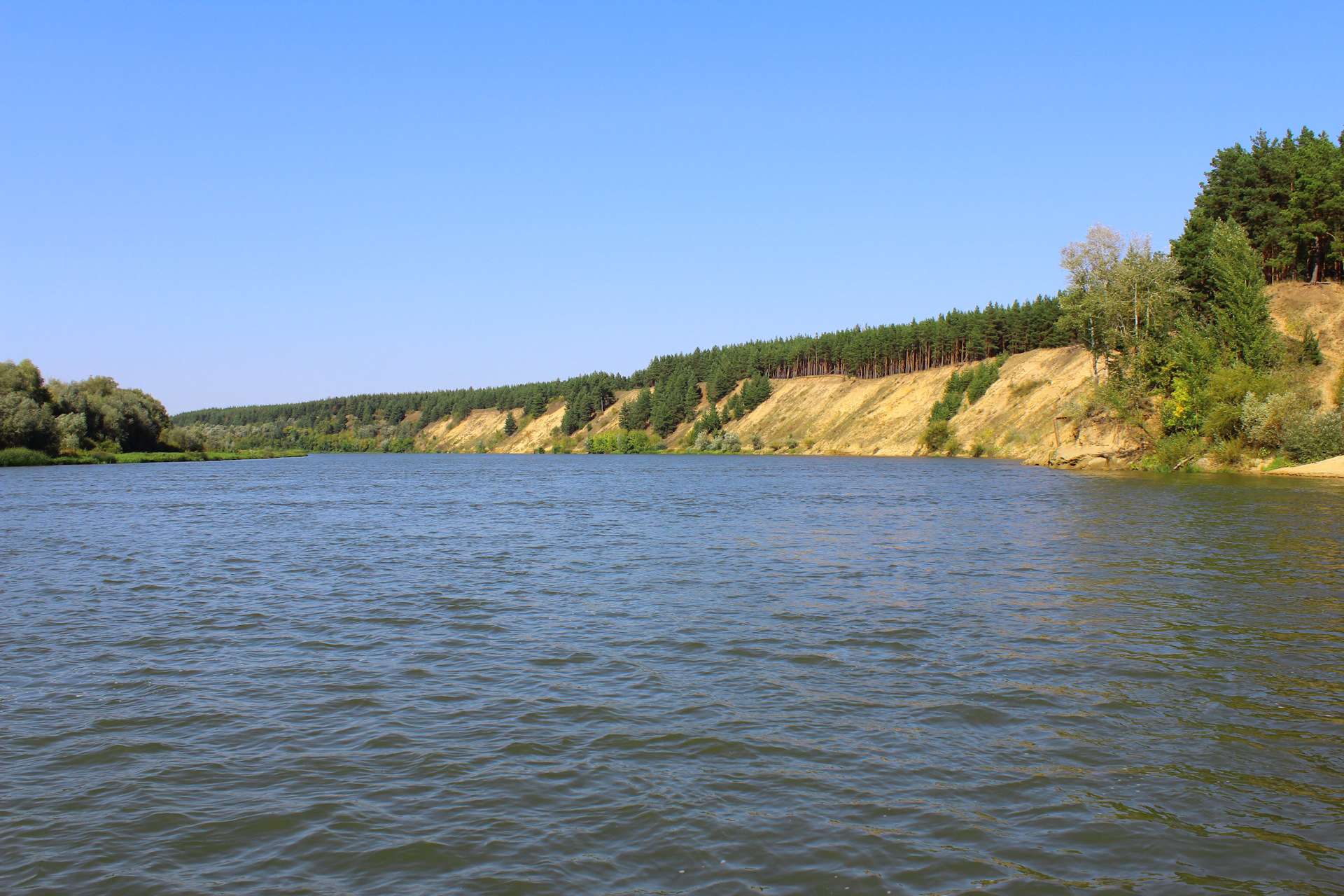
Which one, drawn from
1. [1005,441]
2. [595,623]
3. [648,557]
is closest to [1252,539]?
[648,557]

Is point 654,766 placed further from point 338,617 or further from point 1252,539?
point 1252,539

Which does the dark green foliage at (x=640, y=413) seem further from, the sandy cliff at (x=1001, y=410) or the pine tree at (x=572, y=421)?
the pine tree at (x=572, y=421)

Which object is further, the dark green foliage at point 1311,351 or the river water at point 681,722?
the dark green foliage at point 1311,351

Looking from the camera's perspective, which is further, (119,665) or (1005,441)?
(1005,441)

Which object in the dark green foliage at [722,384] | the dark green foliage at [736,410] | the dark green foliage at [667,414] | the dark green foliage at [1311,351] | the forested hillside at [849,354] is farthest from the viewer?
the dark green foliage at [722,384]

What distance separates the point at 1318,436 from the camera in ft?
176

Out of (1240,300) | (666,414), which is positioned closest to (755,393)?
(666,414)

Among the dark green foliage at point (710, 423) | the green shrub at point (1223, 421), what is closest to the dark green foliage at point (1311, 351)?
the green shrub at point (1223, 421)

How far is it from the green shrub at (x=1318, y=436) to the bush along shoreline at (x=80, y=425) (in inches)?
4295

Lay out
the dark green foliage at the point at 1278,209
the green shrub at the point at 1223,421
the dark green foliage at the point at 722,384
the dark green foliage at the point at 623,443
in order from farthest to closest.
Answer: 1. the dark green foliage at the point at 722,384
2. the dark green foliage at the point at 623,443
3. the dark green foliage at the point at 1278,209
4. the green shrub at the point at 1223,421

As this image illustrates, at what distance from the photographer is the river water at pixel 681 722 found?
711 centimetres

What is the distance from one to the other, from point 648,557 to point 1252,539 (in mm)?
18661

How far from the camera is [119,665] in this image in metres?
13.3

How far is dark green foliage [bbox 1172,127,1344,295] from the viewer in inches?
2712
